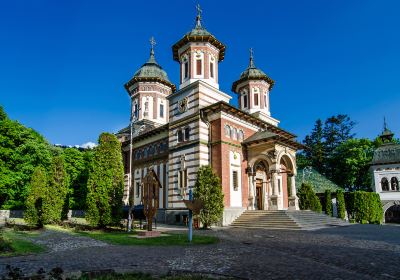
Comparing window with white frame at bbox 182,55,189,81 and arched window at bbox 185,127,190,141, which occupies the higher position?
window with white frame at bbox 182,55,189,81

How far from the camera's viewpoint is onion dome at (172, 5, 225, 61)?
28.2m

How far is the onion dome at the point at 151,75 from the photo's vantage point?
38.6m

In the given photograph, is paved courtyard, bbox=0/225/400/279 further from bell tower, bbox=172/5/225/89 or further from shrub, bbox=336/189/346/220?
shrub, bbox=336/189/346/220

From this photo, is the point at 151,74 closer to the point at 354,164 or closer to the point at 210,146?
the point at 210,146

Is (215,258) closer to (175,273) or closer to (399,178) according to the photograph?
(175,273)

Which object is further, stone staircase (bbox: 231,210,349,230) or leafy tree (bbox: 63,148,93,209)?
leafy tree (bbox: 63,148,93,209)

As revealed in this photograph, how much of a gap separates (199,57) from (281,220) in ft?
53.2

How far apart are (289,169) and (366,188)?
1248 inches

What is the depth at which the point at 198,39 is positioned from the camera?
2823 centimetres

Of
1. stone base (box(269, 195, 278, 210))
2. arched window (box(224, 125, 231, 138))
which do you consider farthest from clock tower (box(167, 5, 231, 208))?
stone base (box(269, 195, 278, 210))

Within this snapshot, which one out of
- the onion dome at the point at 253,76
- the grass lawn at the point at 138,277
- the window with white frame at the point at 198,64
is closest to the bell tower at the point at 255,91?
the onion dome at the point at 253,76

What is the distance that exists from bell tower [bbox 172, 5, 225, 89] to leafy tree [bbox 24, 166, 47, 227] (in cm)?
1437

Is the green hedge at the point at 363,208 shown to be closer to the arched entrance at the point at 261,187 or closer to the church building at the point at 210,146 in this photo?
the church building at the point at 210,146

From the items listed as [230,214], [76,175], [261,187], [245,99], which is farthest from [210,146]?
[76,175]
